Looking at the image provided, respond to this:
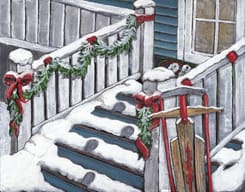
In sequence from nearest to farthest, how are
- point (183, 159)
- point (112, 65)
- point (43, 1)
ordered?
point (183, 159), point (112, 65), point (43, 1)

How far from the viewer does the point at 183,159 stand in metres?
5.45

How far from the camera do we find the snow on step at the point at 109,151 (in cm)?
634

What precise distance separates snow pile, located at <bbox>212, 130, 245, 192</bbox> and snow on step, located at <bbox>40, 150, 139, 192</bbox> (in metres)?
0.80

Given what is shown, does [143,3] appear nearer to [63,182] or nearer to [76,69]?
[76,69]

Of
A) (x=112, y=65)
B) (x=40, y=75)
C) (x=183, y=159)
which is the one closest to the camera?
(x=183, y=159)

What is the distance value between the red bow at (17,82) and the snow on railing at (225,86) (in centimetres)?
187

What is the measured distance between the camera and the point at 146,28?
7.76m

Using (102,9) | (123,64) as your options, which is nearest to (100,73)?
(123,64)

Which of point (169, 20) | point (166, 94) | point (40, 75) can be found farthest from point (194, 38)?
point (166, 94)

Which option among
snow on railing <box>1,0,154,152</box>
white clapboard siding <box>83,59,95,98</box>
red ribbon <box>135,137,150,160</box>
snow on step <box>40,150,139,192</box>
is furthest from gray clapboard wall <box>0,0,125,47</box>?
red ribbon <box>135,137,150,160</box>

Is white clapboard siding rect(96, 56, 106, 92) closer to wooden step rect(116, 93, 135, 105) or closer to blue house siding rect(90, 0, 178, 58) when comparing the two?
wooden step rect(116, 93, 135, 105)

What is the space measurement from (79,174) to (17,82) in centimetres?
110

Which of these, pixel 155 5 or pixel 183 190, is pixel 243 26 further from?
pixel 183 190

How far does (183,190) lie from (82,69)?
229cm
